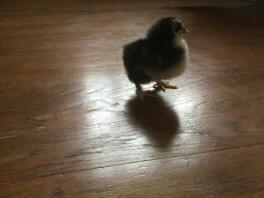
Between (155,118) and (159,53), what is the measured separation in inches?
7.0

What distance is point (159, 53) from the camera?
1.08 metres

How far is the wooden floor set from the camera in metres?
0.87

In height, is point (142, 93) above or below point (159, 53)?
below

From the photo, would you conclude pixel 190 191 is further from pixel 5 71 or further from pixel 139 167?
pixel 5 71

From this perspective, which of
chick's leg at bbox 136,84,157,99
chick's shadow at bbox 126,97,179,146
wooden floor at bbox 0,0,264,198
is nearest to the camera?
wooden floor at bbox 0,0,264,198

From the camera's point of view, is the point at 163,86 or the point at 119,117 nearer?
the point at 119,117

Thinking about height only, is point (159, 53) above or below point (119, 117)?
above

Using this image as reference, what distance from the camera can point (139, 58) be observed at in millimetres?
1094

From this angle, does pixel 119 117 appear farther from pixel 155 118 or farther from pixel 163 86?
pixel 163 86

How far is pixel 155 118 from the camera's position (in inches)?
42.9

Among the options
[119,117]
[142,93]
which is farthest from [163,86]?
[119,117]

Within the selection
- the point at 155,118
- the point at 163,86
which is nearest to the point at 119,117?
the point at 155,118

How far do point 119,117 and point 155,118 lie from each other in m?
0.10

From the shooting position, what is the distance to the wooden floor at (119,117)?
0.87 metres
